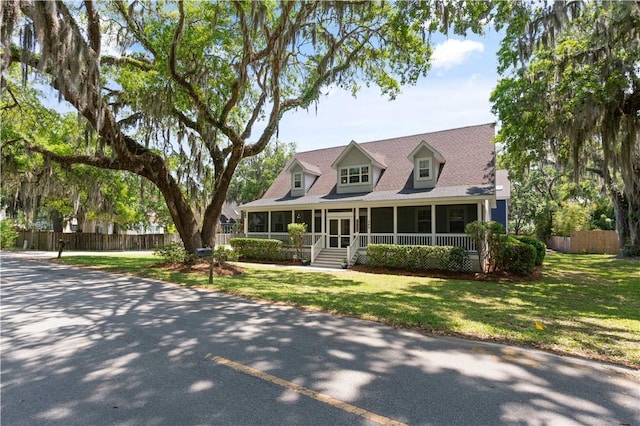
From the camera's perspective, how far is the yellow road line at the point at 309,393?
2.88 m

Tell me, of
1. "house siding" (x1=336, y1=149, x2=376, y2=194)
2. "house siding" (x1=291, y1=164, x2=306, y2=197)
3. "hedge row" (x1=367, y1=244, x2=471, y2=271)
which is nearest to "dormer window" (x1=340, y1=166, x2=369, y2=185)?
"house siding" (x1=336, y1=149, x2=376, y2=194)

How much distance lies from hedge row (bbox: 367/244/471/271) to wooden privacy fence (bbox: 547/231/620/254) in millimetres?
20044

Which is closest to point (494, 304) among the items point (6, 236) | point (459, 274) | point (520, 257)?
point (520, 257)

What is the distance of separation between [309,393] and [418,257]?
493 inches

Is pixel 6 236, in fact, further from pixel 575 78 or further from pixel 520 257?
pixel 575 78

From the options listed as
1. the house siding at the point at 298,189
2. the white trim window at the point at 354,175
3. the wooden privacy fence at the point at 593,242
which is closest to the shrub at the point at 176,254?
the house siding at the point at 298,189

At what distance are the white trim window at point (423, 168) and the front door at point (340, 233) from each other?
451 cm

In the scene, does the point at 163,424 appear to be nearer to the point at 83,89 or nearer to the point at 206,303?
the point at 206,303

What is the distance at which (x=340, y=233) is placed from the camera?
1919 centimetres

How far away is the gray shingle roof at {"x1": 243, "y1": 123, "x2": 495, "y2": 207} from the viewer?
16453mm

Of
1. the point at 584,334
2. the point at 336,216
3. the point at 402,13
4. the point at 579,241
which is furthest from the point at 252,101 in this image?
the point at 579,241

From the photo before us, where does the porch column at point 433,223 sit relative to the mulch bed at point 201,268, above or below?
above

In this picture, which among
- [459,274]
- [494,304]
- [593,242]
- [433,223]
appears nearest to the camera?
[494,304]

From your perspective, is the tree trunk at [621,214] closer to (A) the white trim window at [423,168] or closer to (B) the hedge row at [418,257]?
(A) the white trim window at [423,168]
